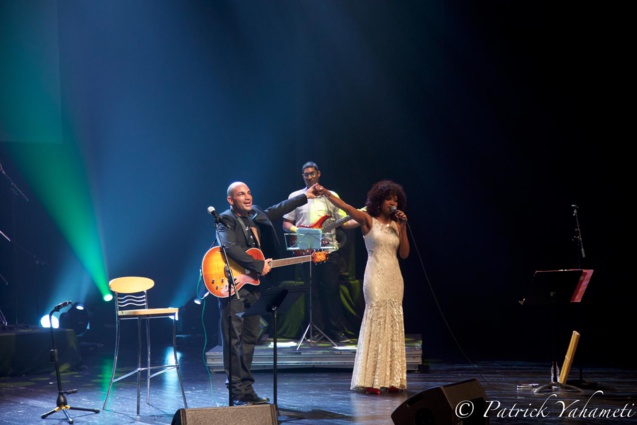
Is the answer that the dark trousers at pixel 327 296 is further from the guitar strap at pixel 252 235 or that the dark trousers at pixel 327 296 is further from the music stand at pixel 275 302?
the music stand at pixel 275 302

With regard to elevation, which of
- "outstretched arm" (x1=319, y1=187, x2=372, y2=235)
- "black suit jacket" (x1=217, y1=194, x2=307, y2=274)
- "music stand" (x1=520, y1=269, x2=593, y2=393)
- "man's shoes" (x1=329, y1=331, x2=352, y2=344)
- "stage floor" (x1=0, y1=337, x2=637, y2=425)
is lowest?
"stage floor" (x1=0, y1=337, x2=637, y2=425)

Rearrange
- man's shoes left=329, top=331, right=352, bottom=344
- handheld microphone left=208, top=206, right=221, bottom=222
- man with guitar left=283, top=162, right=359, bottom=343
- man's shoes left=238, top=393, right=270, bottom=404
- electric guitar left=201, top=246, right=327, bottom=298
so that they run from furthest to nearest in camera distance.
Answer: man's shoes left=329, top=331, right=352, bottom=344
man with guitar left=283, top=162, right=359, bottom=343
electric guitar left=201, top=246, right=327, bottom=298
man's shoes left=238, top=393, right=270, bottom=404
handheld microphone left=208, top=206, right=221, bottom=222

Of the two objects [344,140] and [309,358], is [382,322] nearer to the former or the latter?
[309,358]

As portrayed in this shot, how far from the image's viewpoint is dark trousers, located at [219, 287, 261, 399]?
632 centimetres

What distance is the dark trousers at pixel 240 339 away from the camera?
20.7 feet

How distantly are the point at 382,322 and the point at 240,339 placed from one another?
126 centimetres

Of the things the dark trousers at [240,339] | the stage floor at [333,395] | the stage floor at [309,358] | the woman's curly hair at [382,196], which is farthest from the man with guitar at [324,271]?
the dark trousers at [240,339]

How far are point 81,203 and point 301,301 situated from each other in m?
3.87

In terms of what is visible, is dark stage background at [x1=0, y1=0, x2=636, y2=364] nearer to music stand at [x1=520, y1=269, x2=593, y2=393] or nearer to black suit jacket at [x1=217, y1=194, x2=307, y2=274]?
music stand at [x1=520, y1=269, x2=593, y2=393]

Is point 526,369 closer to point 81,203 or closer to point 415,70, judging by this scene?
point 415,70

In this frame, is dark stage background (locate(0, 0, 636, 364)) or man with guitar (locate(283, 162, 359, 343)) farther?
dark stage background (locate(0, 0, 636, 364))

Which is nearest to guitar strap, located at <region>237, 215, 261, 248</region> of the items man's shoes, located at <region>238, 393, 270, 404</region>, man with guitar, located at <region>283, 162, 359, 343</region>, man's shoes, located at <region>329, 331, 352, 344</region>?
man's shoes, located at <region>238, 393, 270, 404</region>

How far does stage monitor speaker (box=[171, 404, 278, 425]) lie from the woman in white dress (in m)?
2.91

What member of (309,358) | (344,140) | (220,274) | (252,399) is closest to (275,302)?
(220,274)
